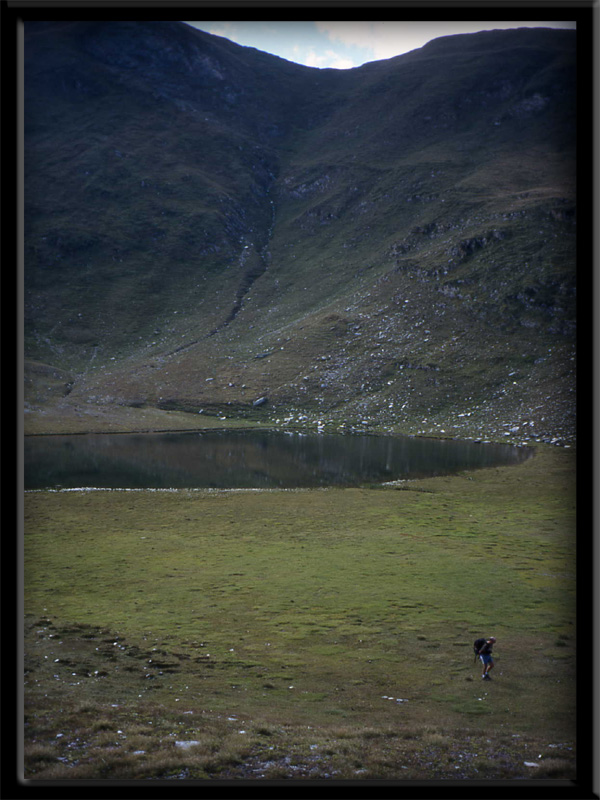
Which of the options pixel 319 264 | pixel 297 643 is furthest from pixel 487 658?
pixel 319 264

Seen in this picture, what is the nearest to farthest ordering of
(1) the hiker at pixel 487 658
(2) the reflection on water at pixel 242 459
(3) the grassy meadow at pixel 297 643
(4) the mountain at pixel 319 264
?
(3) the grassy meadow at pixel 297 643
(1) the hiker at pixel 487 658
(2) the reflection on water at pixel 242 459
(4) the mountain at pixel 319 264

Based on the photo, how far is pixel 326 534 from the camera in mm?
32969

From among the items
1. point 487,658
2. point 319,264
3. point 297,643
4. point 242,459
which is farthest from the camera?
point 319,264

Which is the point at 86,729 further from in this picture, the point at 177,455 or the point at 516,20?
the point at 177,455

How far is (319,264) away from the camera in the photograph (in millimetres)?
151375

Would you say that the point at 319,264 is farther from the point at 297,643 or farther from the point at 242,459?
the point at 297,643

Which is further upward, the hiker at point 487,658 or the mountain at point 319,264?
the mountain at point 319,264

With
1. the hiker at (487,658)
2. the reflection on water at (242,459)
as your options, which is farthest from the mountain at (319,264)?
the hiker at (487,658)

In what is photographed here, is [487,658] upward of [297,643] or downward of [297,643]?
upward

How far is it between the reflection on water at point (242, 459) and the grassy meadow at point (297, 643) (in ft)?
39.0

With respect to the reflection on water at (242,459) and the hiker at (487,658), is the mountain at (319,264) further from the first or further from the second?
the hiker at (487,658)

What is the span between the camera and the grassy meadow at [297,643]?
353 inches

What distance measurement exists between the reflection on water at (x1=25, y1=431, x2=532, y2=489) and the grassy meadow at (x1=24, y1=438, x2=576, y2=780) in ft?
39.0

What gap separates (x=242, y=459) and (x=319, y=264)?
100216 millimetres
